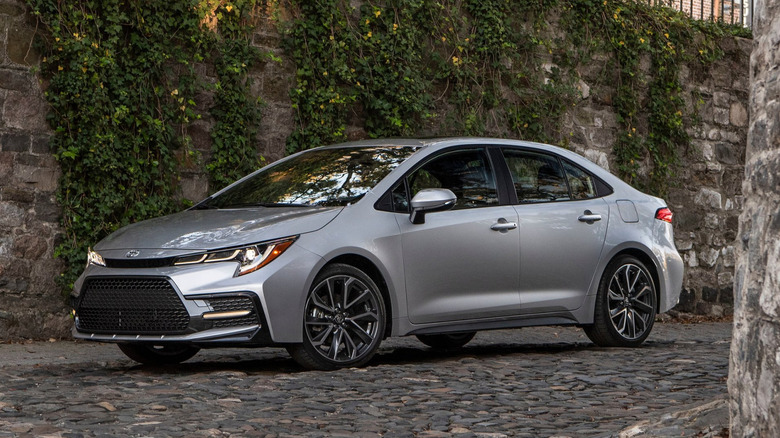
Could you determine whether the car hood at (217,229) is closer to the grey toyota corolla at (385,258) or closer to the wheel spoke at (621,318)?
the grey toyota corolla at (385,258)

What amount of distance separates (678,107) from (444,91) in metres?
3.90

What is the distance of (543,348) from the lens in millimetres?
9594

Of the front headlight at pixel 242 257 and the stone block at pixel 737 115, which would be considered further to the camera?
the stone block at pixel 737 115

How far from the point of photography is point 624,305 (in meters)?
9.42

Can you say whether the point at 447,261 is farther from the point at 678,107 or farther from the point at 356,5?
the point at 678,107

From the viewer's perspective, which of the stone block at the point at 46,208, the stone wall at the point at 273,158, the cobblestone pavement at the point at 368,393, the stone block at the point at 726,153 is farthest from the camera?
the stone block at the point at 726,153

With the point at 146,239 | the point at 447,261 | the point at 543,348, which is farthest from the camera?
the point at 543,348

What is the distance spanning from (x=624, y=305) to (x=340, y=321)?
296 centimetres

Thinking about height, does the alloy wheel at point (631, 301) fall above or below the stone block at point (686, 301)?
above

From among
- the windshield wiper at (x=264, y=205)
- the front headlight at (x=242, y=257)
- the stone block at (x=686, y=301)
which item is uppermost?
the windshield wiper at (x=264, y=205)

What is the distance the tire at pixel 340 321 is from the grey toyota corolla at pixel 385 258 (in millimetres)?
10

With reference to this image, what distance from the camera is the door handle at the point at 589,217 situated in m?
9.13

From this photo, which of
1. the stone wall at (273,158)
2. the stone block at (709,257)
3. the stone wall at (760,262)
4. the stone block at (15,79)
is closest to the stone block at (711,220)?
the stone wall at (273,158)

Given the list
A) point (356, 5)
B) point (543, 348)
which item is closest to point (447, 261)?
point (543, 348)
